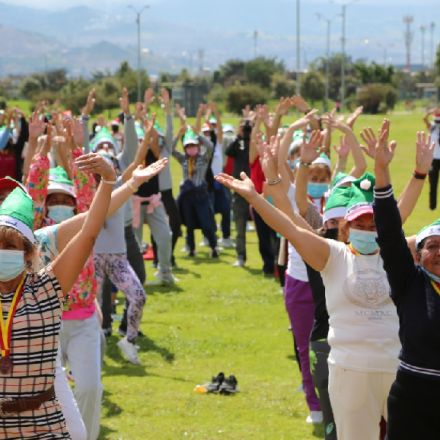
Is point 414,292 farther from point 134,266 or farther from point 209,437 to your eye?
point 134,266

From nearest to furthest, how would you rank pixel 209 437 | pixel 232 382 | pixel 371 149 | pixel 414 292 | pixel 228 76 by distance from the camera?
1. pixel 414 292
2. pixel 371 149
3. pixel 209 437
4. pixel 232 382
5. pixel 228 76

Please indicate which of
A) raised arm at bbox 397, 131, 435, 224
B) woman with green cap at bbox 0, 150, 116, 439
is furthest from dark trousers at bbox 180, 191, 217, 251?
woman with green cap at bbox 0, 150, 116, 439

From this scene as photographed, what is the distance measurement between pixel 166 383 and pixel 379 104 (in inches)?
2459

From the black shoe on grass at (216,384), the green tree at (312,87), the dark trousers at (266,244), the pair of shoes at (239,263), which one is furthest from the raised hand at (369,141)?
the green tree at (312,87)

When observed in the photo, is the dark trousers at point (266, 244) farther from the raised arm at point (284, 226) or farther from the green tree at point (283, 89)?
the green tree at point (283, 89)

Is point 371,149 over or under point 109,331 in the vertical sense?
over

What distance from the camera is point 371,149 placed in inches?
213

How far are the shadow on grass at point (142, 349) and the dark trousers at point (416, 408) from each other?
5.42 m

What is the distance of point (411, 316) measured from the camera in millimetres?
4730

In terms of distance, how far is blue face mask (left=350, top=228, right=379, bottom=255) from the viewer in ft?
18.0

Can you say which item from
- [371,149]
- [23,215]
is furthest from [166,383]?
[23,215]

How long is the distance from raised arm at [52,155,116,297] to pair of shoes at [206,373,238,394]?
4612 millimetres

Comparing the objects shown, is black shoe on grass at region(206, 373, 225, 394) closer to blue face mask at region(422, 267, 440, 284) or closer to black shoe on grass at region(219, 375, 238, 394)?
black shoe on grass at region(219, 375, 238, 394)

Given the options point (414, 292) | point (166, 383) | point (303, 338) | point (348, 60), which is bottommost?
point (166, 383)
